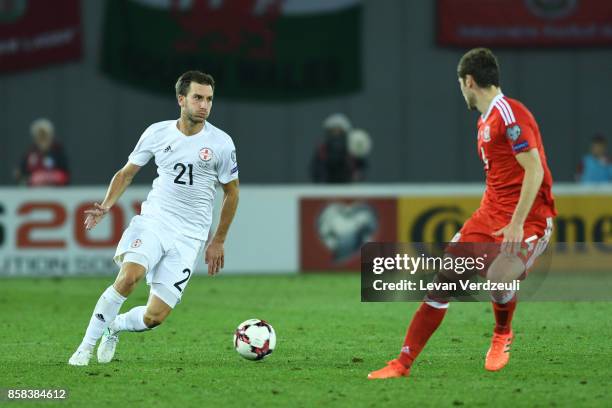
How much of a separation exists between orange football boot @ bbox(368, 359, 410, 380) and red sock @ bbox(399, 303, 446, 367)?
0.03 meters

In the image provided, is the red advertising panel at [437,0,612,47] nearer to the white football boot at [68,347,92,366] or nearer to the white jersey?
the white jersey

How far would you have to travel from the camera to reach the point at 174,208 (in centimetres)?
888

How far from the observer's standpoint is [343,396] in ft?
23.9

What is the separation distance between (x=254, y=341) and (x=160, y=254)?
90cm

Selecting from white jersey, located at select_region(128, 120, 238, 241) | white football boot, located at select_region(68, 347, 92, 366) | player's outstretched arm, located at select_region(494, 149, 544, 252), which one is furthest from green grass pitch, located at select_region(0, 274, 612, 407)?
white jersey, located at select_region(128, 120, 238, 241)

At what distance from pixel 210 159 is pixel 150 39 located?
12974 mm

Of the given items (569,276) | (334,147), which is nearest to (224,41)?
(334,147)

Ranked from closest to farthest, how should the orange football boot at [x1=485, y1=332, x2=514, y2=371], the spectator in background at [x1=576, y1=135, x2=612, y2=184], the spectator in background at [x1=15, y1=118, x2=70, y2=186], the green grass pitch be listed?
the green grass pitch < the orange football boot at [x1=485, y1=332, x2=514, y2=371] < the spectator in background at [x1=15, y1=118, x2=70, y2=186] < the spectator in background at [x1=576, y1=135, x2=612, y2=184]

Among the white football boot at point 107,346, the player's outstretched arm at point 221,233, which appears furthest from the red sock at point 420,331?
the white football boot at point 107,346

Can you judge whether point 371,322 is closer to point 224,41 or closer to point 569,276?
point 569,276

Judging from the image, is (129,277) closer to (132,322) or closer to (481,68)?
(132,322)

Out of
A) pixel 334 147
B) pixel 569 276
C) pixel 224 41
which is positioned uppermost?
pixel 224 41

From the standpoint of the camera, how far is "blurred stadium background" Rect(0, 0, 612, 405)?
21500 millimetres

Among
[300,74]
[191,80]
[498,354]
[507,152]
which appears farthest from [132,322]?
[300,74]
